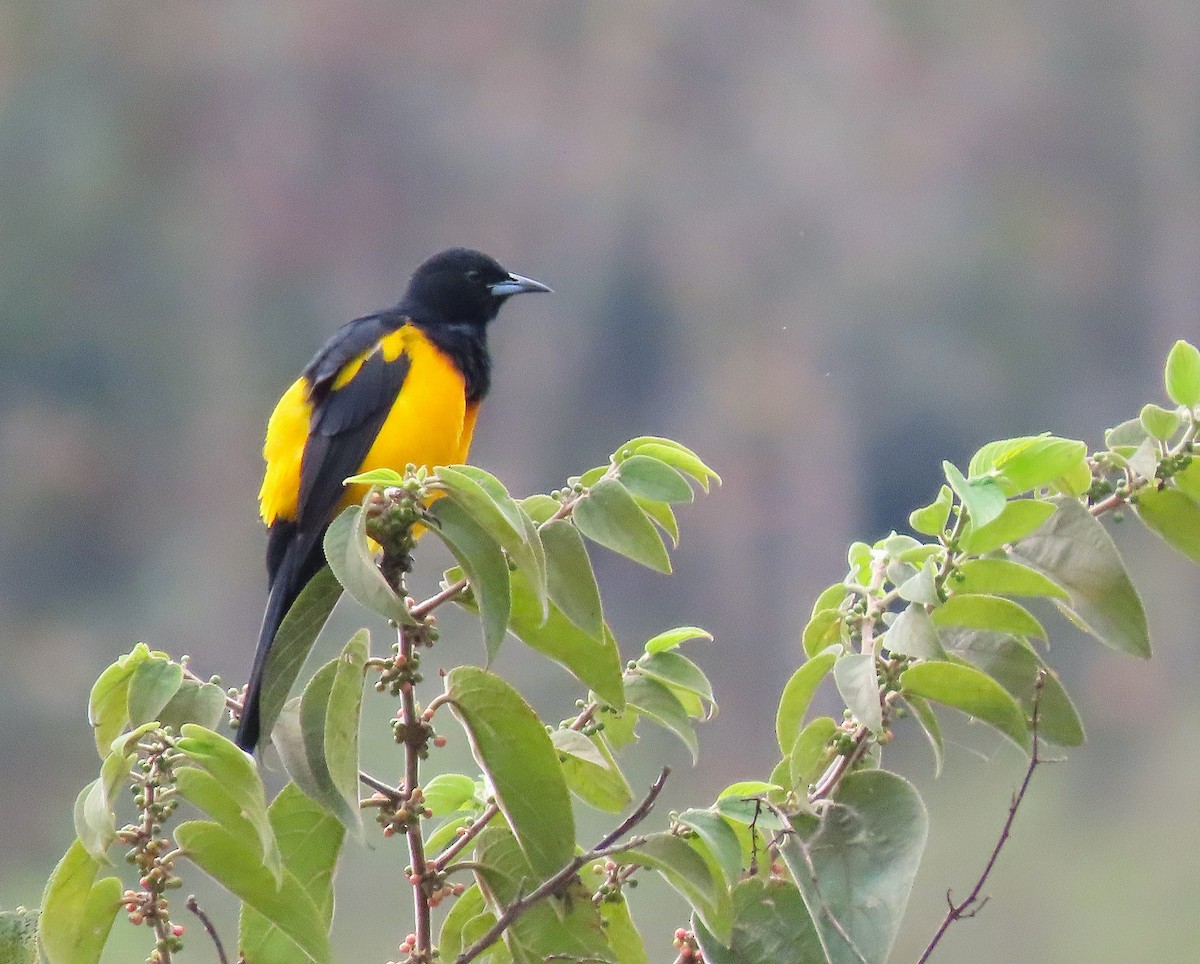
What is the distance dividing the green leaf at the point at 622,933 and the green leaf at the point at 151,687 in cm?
25

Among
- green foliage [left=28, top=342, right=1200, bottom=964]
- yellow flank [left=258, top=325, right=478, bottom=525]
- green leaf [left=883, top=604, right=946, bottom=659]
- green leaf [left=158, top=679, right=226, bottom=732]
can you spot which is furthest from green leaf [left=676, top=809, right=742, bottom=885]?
yellow flank [left=258, top=325, right=478, bottom=525]

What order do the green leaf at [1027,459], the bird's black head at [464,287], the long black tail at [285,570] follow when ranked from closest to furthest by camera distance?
the green leaf at [1027,459]
the long black tail at [285,570]
the bird's black head at [464,287]

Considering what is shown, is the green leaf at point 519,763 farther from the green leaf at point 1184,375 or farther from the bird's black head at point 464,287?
the bird's black head at point 464,287

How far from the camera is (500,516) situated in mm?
584

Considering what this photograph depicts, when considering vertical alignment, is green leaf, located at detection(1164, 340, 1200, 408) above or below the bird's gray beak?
below

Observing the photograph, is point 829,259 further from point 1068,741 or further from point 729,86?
point 1068,741

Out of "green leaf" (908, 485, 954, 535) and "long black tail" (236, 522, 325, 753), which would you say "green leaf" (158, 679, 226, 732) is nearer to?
"long black tail" (236, 522, 325, 753)

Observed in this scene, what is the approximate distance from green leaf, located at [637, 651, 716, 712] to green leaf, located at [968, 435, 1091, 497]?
7.1 inches

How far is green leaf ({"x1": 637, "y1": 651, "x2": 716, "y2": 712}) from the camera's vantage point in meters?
0.75

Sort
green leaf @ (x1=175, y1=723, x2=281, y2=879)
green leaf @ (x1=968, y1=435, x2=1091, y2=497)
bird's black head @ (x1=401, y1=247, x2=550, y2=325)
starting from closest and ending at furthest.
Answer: green leaf @ (x1=175, y1=723, x2=281, y2=879)
green leaf @ (x1=968, y1=435, x2=1091, y2=497)
bird's black head @ (x1=401, y1=247, x2=550, y2=325)

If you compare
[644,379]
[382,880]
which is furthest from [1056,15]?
[382,880]

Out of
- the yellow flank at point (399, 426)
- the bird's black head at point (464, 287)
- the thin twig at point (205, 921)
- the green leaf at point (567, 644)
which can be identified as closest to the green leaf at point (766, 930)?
the green leaf at point (567, 644)

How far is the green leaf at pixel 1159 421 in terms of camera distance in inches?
28.4

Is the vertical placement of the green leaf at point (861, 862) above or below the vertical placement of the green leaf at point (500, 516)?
below
